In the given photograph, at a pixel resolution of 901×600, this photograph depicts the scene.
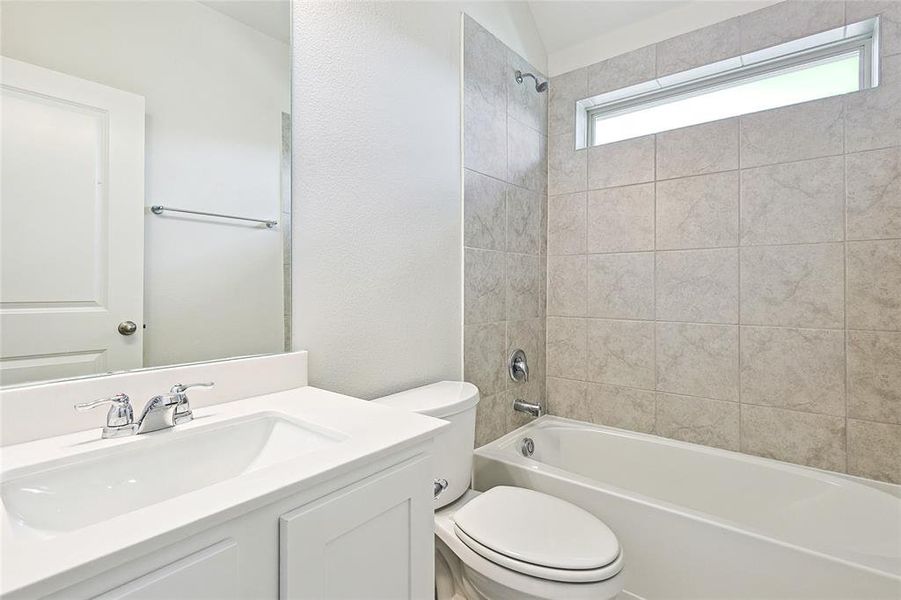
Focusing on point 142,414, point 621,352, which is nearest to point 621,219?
point 621,352

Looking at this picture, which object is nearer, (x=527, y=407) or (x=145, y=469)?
(x=145, y=469)

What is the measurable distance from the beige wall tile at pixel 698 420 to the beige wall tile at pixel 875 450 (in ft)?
1.25

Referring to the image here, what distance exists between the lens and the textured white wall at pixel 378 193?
133cm

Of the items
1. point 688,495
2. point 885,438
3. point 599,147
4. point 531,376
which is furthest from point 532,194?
point 885,438

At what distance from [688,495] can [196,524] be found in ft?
6.70

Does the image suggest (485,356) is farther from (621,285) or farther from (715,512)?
(715,512)

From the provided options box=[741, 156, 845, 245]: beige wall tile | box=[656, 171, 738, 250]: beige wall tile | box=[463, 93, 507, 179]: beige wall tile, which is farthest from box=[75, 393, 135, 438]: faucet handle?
box=[741, 156, 845, 245]: beige wall tile

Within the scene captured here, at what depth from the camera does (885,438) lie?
166 cm

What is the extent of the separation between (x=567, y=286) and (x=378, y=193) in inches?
50.8

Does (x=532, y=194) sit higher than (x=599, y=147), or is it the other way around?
(x=599, y=147)

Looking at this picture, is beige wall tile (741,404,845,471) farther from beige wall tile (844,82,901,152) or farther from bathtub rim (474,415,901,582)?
beige wall tile (844,82,901,152)

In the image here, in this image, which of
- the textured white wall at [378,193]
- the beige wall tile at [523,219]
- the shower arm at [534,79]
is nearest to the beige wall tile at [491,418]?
the textured white wall at [378,193]

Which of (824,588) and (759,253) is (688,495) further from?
(759,253)

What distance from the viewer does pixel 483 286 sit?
6.53ft
